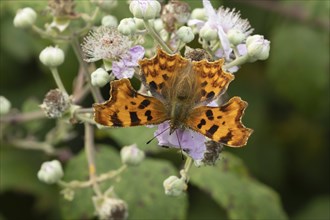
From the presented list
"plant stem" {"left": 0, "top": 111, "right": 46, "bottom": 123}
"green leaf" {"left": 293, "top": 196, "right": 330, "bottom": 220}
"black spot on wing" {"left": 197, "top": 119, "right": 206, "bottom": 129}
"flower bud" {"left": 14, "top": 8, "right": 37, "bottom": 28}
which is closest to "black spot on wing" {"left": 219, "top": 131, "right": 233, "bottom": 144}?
"black spot on wing" {"left": 197, "top": 119, "right": 206, "bottom": 129}

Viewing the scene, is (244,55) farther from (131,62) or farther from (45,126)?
(45,126)

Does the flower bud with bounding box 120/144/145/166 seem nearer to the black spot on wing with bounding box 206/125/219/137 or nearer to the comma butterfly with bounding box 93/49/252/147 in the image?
the comma butterfly with bounding box 93/49/252/147

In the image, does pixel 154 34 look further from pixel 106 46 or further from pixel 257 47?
pixel 257 47

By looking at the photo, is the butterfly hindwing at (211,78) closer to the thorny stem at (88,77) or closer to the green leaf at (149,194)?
the thorny stem at (88,77)

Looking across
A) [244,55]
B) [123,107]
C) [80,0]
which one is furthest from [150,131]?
[123,107]

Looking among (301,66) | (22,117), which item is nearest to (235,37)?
(22,117)
